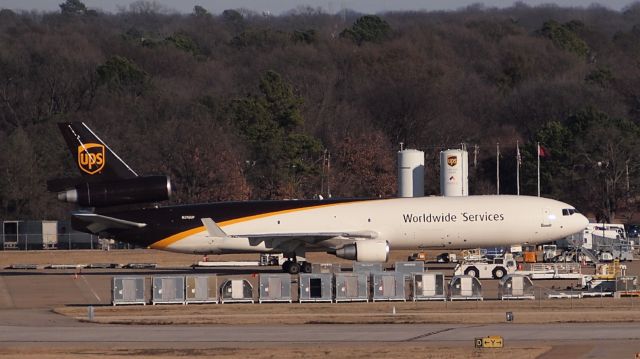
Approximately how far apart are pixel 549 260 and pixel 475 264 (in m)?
15.9

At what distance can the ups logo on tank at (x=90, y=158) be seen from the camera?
66188 millimetres

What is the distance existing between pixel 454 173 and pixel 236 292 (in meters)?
37.2

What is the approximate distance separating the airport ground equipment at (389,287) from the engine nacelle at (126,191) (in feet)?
56.3

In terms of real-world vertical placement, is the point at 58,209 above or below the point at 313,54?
below

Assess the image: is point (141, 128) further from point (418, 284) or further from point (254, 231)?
point (418, 284)

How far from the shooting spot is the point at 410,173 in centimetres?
8881

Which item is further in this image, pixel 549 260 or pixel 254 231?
pixel 549 260

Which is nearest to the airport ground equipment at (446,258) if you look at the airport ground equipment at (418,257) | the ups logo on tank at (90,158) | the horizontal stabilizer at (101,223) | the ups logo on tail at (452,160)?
the airport ground equipment at (418,257)

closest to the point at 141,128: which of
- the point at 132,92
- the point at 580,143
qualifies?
the point at 132,92

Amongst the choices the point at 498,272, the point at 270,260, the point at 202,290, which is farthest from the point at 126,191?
the point at 498,272

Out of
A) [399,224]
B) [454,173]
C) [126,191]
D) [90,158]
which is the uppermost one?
[90,158]

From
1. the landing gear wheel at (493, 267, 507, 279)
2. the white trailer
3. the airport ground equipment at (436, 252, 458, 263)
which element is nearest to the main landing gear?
the white trailer

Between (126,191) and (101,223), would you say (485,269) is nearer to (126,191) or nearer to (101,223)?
(126,191)

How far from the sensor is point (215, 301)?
52375mm
